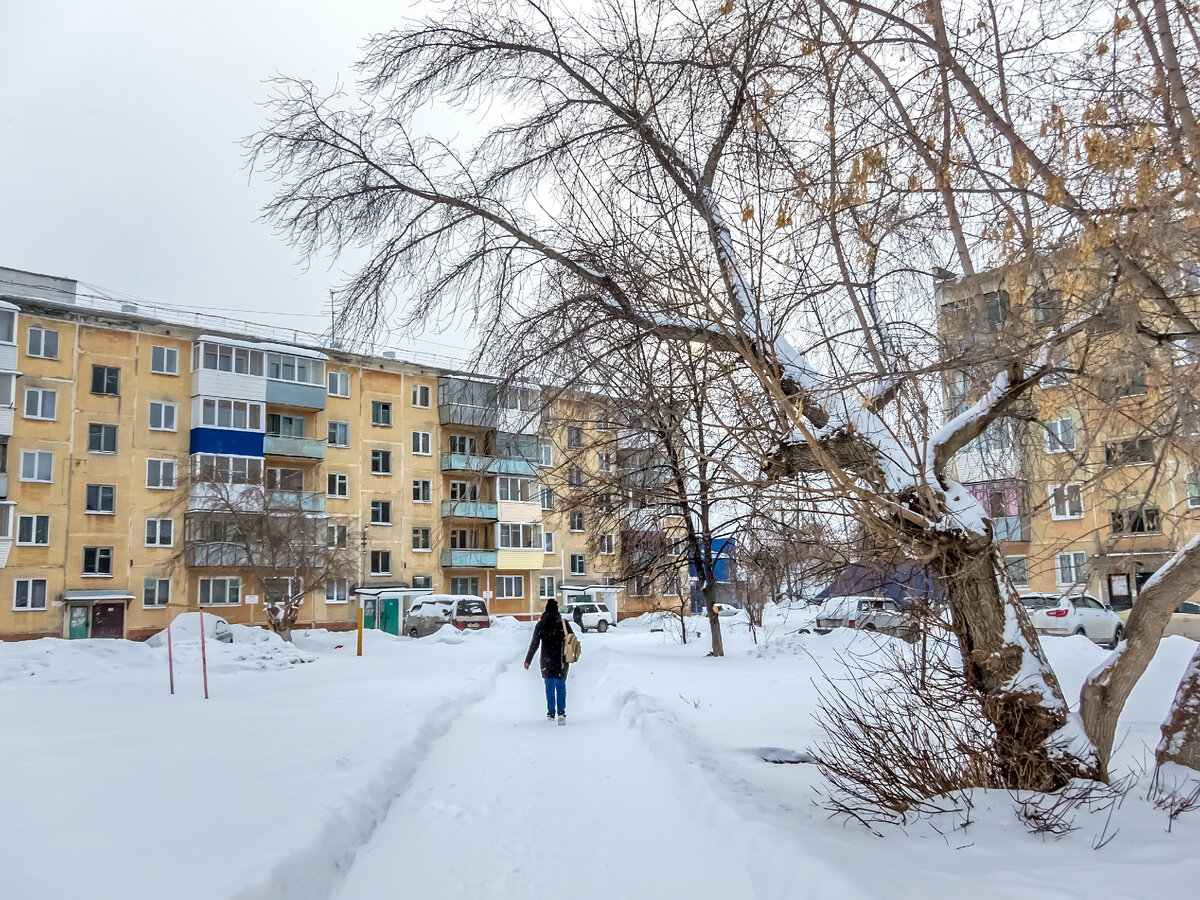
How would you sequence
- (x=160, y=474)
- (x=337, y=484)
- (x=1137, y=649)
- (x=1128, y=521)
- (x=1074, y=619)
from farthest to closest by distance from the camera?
1. (x=337, y=484)
2. (x=160, y=474)
3. (x=1074, y=619)
4. (x=1128, y=521)
5. (x=1137, y=649)

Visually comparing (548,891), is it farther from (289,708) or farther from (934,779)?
(289,708)

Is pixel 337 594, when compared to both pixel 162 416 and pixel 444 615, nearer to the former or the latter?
pixel 444 615

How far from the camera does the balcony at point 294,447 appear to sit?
42188mm

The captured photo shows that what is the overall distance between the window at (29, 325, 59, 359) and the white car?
3900cm

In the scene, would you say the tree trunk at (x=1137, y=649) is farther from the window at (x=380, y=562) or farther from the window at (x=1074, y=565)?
the window at (x=380, y=562)

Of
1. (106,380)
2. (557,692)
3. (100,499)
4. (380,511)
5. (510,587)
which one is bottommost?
(557,692)

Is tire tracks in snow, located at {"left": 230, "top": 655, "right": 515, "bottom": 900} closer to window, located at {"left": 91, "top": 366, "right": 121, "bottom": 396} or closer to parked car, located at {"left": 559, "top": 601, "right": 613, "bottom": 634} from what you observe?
window, located at {"left": 91, "top": 366, "right": 121, "bottom": 396}

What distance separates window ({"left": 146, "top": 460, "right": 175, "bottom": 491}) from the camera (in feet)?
128

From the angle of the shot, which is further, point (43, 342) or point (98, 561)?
point (43, 342)

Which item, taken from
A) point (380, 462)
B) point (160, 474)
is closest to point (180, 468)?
point (160, 474)

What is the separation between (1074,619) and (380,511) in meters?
33.6

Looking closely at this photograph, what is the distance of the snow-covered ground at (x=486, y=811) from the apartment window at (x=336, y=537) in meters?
20.3

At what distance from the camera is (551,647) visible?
1216cm

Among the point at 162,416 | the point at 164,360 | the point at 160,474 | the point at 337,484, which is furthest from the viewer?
the point at 337,484
